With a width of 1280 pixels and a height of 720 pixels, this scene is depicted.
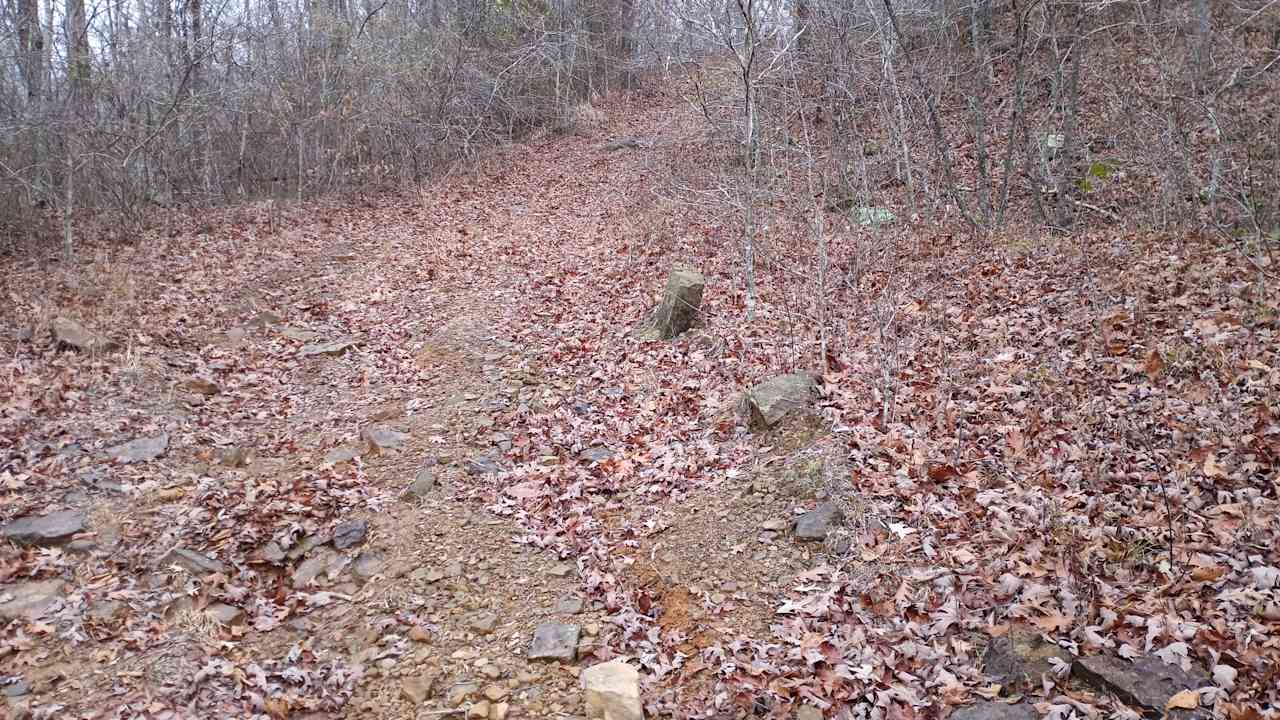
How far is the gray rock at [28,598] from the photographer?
4973 millimetres

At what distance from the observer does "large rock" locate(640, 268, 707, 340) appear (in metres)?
8.84

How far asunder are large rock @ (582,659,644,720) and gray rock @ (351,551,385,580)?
2075 millimetres

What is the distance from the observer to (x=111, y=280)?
10.5 meters

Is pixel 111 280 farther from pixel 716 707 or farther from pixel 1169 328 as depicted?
pixel 1169 328

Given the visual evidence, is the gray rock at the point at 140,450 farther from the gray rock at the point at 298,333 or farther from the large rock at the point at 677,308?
the large rock at the point at 677,308

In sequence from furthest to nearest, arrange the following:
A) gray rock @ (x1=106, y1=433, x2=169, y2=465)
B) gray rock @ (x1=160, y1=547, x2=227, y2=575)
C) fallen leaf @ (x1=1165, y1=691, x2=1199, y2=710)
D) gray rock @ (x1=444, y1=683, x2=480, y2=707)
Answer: gray rock @ (x1=106, y1=433, x2=169, y2=465) → gray rock @ (x1=160, y1=547, x2=227, y2=575) → gray rock @ (x1=444, y1=683, x2=480, y2=707) → fallen leaf @ (x1=1165, y1=691, x2=1199, y2=710)

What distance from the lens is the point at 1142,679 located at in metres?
3.54

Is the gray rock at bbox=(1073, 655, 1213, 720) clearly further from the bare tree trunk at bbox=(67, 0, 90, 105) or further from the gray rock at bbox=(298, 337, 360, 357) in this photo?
the bare tree trunk at bbox=(67, 0, 90, 105)

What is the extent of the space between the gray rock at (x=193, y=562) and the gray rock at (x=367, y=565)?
0.92 metres

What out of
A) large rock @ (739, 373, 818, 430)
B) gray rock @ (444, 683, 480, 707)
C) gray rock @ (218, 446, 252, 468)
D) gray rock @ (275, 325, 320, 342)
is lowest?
gray rock @ (444, 683, 480, 707)

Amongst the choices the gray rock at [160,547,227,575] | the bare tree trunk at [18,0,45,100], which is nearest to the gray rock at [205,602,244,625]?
the gray rock at [160,547,227,575]

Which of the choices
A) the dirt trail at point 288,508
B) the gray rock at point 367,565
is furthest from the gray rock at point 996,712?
the gray rock at point 367,565

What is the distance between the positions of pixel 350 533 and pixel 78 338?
5.06 meters

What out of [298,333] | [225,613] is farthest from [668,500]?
[298,333]
